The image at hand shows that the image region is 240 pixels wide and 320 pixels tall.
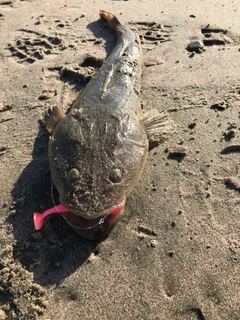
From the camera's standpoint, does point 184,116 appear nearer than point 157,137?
No

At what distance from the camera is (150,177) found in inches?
161

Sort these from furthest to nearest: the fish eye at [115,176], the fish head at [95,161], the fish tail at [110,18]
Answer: the fish tail at [110,18] → the fish eye at [115,176] → the fish head at [95,161]

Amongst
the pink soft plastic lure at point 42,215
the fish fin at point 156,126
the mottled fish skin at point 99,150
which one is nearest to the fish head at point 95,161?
the mottled fish skin at point 99,150

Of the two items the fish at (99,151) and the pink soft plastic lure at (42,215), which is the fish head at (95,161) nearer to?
the fish at (99,151)

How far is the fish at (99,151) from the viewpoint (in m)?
3.29

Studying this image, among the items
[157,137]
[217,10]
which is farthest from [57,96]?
[217,10]

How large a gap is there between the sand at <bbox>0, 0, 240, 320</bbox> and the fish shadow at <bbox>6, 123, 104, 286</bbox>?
0.01 metres

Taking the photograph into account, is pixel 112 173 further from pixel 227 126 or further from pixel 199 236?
pixel 227 126

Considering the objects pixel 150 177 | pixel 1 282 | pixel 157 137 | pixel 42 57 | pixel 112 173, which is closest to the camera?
pixel 1 282

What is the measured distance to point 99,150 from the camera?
3531 mm

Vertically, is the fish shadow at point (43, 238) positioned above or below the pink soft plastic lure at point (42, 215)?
below

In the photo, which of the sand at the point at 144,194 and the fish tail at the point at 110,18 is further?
the fish tail at the point at 110,18

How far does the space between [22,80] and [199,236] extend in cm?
374

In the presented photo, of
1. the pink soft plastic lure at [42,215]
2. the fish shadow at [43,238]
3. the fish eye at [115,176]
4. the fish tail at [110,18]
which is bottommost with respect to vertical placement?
the fish shadow at [43,238]
